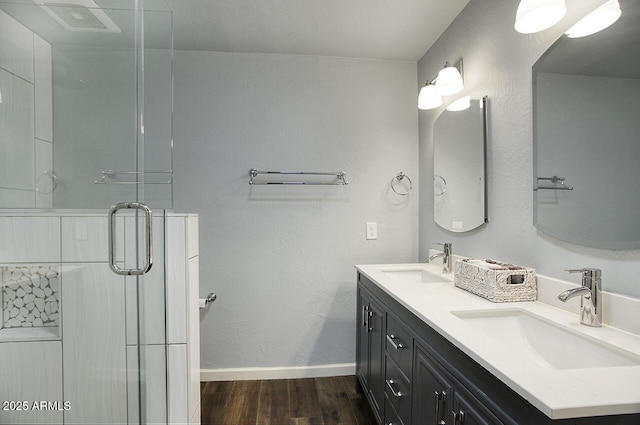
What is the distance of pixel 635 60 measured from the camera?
95 cm

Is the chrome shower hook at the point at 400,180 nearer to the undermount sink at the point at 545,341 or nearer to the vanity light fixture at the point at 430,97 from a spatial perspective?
the vanity light fixture at the point at 430,97

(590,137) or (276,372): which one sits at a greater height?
(590,137)

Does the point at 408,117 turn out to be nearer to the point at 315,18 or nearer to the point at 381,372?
the point at 315,18

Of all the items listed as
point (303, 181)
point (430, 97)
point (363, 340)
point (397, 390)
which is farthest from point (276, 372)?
point (430, 97)

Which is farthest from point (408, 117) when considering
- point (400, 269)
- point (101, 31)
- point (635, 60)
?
point (101, 31)

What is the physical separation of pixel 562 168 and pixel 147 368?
175 centimetres

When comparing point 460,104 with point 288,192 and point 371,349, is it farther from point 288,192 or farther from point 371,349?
point 371,349

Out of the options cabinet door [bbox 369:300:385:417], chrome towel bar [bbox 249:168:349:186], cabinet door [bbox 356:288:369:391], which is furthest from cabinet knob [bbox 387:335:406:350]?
chrome towel bar [bbox 249:168:349:186]

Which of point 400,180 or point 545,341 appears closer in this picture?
point 545,341

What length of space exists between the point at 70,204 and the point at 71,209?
2 centimetres

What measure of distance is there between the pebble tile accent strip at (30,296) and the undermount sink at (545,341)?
4.63ft

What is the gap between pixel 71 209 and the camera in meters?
1.13

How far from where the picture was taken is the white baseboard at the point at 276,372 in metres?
2.35

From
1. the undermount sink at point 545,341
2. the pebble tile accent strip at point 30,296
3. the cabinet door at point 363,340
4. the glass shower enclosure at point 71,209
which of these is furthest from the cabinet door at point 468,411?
the pebble tile accent strip at point 30,296
